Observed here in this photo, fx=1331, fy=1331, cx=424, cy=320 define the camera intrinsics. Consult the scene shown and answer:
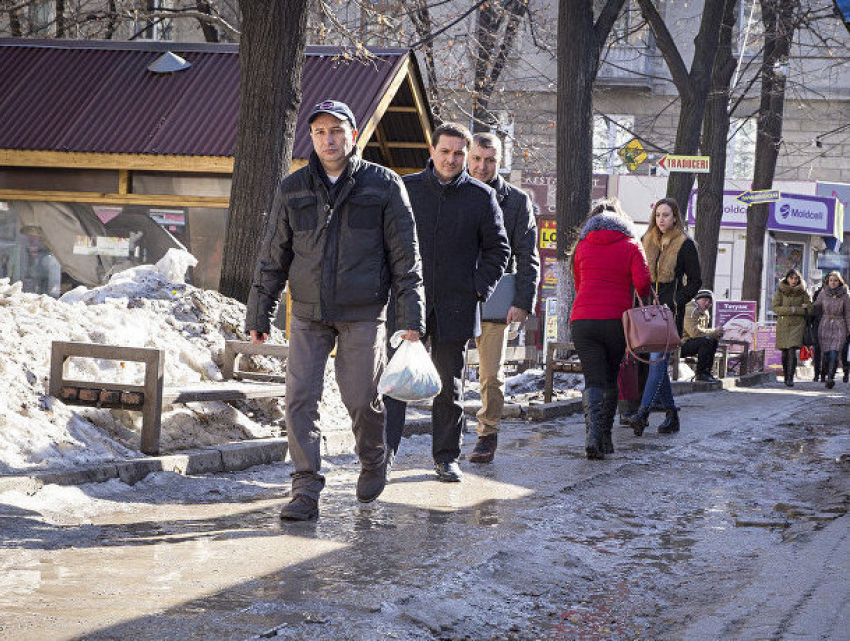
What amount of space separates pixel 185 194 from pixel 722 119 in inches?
463

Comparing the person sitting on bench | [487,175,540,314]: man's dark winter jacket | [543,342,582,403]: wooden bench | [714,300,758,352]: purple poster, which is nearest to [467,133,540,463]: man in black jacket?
[487,175,540,314]: man's dark winter jacket

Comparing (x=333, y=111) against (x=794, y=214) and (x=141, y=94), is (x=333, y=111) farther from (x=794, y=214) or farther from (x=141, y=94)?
(x=794, y=214)

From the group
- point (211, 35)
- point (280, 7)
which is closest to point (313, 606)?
point (280, 7)

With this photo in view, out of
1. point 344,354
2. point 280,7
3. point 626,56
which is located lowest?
point 344,354

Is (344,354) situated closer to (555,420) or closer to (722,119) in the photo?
(555,420)

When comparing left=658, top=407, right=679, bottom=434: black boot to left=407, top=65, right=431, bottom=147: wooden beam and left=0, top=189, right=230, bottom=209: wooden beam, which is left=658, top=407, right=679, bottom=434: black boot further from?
left=407, top=65, right=431, bottom=147: wooden beam

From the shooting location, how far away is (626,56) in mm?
37500

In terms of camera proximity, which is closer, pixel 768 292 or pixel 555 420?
pixel 555 420

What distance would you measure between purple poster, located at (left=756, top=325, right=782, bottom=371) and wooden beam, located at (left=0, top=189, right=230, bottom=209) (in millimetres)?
15685

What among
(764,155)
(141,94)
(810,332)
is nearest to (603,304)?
(141,94)

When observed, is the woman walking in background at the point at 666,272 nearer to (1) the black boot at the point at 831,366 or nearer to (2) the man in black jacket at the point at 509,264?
(2) the man in black jacket at the point at 509,264

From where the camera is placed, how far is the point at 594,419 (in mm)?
9484

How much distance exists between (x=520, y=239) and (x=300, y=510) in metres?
2.85

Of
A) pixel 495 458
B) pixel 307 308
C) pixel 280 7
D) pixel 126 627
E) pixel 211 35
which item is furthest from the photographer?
pixel 211 35
